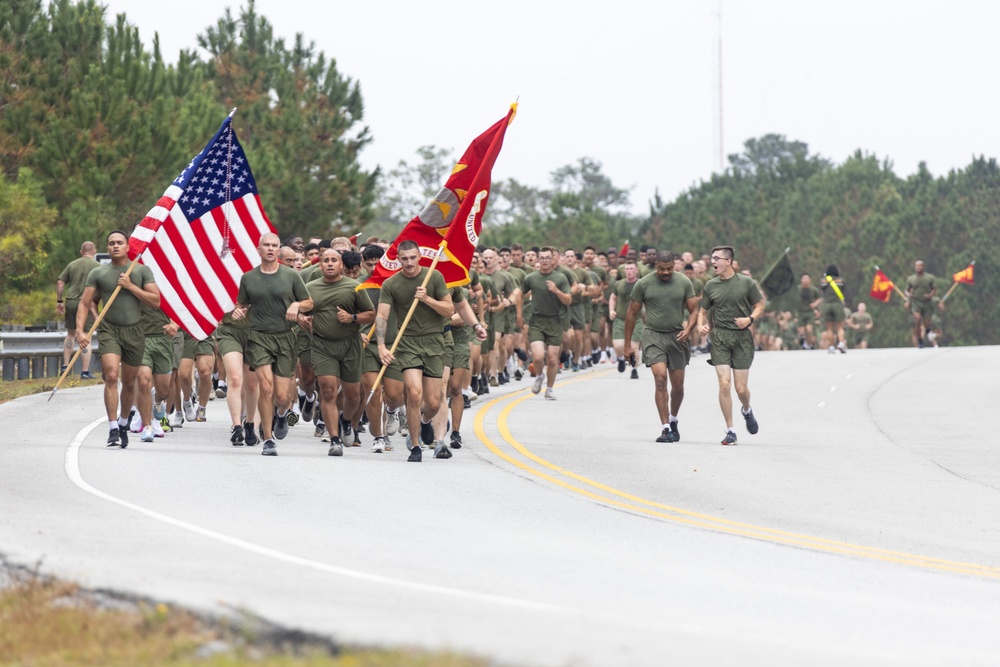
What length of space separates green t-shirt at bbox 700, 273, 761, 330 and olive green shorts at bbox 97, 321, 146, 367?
5.91 meters

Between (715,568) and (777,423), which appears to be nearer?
(715,568)

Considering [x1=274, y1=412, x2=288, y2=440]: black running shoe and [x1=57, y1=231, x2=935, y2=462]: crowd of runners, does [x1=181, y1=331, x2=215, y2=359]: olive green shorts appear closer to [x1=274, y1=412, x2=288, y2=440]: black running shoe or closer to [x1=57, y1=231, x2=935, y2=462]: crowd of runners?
[x1=57, y1=231, x2=935, y2=462]: crowd of runners

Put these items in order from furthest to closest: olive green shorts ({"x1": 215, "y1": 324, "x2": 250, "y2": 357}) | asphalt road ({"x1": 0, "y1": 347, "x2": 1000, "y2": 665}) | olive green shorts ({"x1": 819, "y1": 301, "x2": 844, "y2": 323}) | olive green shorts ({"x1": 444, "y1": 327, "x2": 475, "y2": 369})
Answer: olive green shorts ({"x1": 819, "y1": 301, "x2": 844, "y2": 323}) → olive green shorts ({"x1": 444, "y1": 327, "x2": 475, "y2": 369}) → olive green shorts ({"x1": 215, "y1": 324, "x2": 250, "y2": 357}) → asphalt road ({"x1": 0, "y1": 347, "x2": 1000, "y2": 665})

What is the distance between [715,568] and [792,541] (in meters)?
1.63

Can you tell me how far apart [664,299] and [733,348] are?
2.94 ft

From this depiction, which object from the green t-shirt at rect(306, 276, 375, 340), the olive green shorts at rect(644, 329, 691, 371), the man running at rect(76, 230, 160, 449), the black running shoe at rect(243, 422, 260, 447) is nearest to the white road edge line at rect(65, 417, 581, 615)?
the man running at rect(76, 230, 160, 449)

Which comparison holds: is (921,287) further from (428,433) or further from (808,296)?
→ (428,433)

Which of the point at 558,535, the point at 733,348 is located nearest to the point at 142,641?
the point at 558,535

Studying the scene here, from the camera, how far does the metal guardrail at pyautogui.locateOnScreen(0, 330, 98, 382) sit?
1099 inches

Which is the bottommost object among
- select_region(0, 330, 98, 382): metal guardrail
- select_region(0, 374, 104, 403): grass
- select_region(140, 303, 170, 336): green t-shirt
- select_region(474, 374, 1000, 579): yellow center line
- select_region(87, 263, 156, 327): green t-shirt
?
select_region(474, 374, 1000, 579): yellow center line

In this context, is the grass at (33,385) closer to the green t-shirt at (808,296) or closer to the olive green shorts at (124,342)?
the olive green shorts at (124,342)

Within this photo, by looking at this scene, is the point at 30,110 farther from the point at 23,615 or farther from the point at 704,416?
the point at 23,615

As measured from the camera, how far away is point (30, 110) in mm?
36219

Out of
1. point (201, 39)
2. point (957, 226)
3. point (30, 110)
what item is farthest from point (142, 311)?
point (957, 226)
